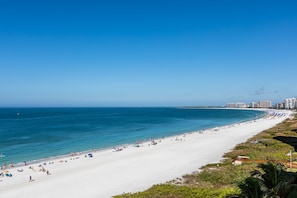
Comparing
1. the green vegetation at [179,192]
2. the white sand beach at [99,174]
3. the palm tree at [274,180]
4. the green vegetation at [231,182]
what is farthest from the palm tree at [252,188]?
the white sand beach at [99,174]

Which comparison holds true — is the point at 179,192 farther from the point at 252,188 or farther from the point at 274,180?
the point at 252,188

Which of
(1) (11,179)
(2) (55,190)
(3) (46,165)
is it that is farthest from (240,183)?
(3) (46,165)

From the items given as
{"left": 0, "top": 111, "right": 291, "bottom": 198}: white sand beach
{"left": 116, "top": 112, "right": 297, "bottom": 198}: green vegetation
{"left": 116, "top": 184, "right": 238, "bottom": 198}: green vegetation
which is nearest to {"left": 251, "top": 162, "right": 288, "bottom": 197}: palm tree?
{"left": 116, "top": 112, "right": 297, "bottom": 198}: green vegetation

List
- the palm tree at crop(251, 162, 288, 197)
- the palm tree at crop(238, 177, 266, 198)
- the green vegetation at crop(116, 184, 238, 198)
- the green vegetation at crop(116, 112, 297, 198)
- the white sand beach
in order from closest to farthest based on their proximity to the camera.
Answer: the palm tree at crop(238, 177, 266, 198) < the green vegetation at crop(116, 112, 297, 198) < the palm tree at crop(251, 162, 288, 197) < the green vegetation at crop(116, 184, 238, 198) < the white sand beach

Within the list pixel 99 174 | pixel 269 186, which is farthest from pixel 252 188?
pixel 99 174

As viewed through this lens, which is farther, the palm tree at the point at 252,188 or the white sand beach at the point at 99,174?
the white sand beach at the point at 99,174

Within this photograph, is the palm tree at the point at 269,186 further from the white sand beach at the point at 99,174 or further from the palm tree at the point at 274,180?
the white sand beach at the point at 99,174

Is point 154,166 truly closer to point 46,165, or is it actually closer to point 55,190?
point 55,190

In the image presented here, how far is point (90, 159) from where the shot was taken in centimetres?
3512

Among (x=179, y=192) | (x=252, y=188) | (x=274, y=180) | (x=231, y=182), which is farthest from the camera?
(x=179, y=192)

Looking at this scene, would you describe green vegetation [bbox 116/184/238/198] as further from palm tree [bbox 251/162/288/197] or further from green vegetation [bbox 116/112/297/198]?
palm tree [bbox 251/162/288/197]

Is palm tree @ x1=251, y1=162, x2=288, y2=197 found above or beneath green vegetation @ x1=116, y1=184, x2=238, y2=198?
above

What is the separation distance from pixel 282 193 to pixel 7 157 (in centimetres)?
3814

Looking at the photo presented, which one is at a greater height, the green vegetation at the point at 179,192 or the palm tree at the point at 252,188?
the palm tree at the point at 252,188
